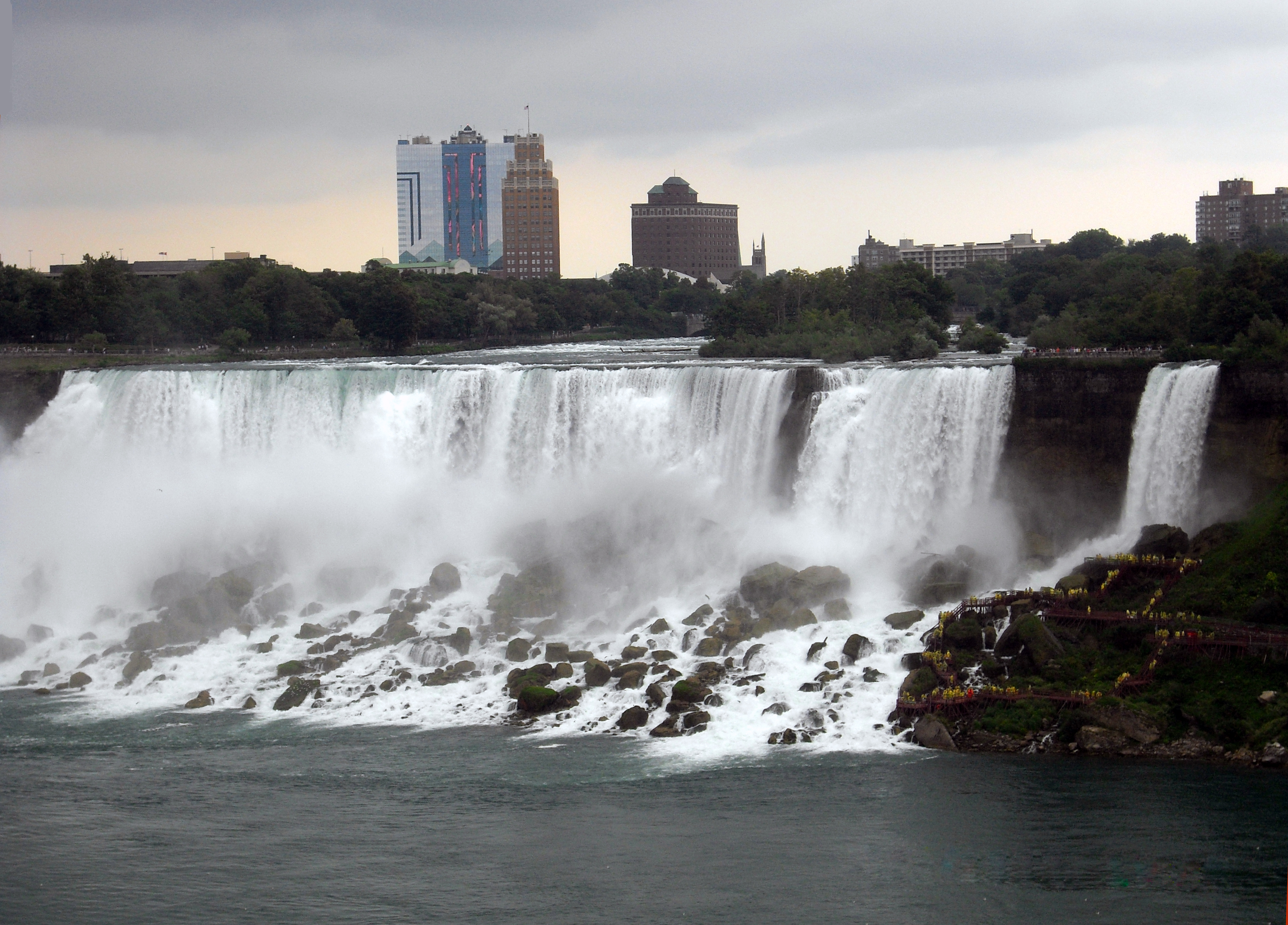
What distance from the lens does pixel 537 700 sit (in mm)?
29172

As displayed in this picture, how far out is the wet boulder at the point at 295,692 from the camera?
30.6 metres

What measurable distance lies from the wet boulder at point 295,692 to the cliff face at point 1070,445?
18.0 m

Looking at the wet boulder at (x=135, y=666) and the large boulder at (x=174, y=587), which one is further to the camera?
the large boulder at (x=174, y=587)

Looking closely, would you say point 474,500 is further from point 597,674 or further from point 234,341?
point 234,341

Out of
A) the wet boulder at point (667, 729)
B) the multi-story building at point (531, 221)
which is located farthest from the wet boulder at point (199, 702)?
the multi-story building at point (531, 221)

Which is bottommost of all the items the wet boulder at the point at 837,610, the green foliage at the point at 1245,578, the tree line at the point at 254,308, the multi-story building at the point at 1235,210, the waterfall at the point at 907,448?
the wet boulder at the point at 837,610

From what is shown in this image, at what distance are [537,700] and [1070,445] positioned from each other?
619 inches

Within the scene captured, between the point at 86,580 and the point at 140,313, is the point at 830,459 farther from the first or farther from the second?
the point at 140,313

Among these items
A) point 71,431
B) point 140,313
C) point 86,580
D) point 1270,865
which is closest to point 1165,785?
point 1270,865

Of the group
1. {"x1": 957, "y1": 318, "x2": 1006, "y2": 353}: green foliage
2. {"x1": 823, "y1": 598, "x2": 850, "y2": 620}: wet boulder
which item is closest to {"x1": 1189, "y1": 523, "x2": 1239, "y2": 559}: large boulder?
{"x1": 823, "y1": 598, "x2": 850, "y2": 620}: wet boulder

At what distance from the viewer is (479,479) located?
42.5 meters

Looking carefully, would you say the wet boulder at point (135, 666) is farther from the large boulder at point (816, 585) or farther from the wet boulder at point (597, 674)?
the large boulder at point (816, 585)

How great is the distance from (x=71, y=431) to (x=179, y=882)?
101ft

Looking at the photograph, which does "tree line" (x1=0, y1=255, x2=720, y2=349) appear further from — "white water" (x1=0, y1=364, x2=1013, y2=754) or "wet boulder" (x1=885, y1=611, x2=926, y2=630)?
"wet boulder" (x1=885, y1=611, x2=926, y2=630)
